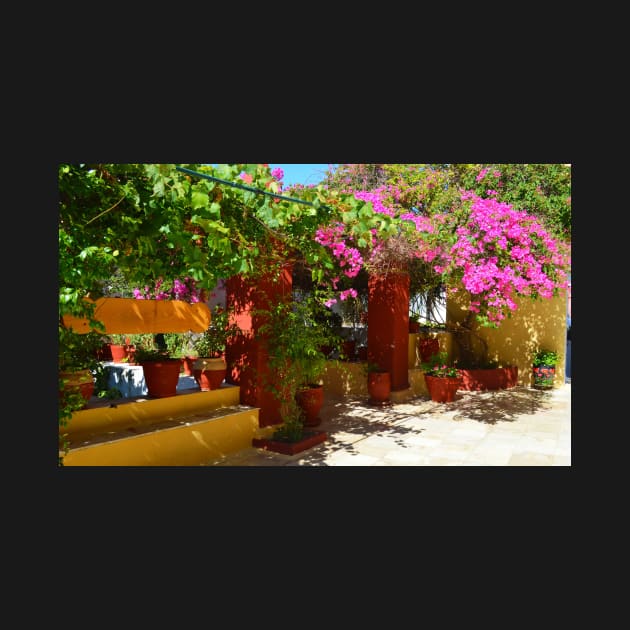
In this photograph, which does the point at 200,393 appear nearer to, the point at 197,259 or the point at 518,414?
the point at 197,259

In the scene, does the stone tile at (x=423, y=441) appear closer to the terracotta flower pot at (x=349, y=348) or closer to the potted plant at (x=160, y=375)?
the potted plant at (x=160, y=375)

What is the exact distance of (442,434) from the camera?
680cm

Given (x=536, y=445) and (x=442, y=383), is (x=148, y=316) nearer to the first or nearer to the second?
(x=536, y=445)

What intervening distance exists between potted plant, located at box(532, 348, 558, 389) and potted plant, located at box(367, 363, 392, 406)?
3.80 m

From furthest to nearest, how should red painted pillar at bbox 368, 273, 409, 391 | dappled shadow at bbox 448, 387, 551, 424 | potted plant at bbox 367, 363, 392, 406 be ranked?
1. red painted pillar at bbox 368, 273, 409, 391
2. potted plant at bbox 367, 363, 392, 406
3. dappled shadow at bbox 448, 387, 551, 424

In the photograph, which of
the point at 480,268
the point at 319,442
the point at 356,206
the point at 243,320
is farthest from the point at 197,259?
the point at 480,268

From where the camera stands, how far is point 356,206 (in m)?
3.42

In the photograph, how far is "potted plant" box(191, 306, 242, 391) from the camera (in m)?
6.11

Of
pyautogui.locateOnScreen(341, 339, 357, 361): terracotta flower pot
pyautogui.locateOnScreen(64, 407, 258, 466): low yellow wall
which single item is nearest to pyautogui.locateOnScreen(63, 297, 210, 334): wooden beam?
pyautogui.locateOnScreen(64, 407, 258, 466): low yellow wall

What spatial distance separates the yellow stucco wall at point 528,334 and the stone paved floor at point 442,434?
1.55 m

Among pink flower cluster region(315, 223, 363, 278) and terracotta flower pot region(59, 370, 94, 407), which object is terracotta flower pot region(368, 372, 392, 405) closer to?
pink flower cluster region(315, 223, 363, 278)

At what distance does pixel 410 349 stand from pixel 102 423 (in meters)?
6.87

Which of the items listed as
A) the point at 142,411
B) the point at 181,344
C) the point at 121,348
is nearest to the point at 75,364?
the point at 142,411

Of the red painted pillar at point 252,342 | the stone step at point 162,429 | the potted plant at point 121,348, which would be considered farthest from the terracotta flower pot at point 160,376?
the potted plant at point 121,348
